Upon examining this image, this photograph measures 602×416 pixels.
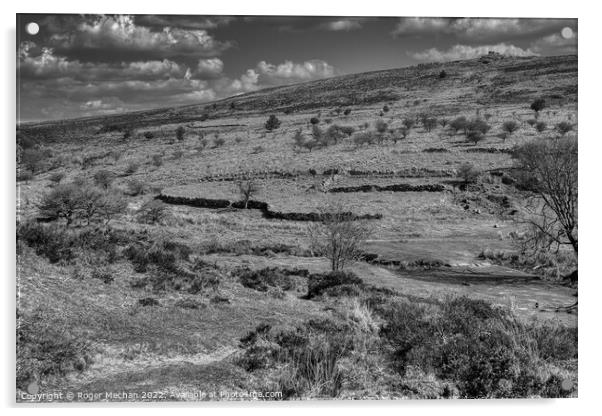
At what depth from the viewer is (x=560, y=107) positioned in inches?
1357

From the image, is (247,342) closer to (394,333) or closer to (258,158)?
(394,333)

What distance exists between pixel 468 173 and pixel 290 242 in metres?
11.0

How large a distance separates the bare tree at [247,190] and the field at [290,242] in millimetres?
311

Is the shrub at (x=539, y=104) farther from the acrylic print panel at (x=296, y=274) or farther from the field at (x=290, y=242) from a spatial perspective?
the acrylic print panel at (x=296, y=274)

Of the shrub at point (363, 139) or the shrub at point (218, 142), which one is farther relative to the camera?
the shrub at point (218, 142)

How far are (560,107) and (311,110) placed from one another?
53.0ft

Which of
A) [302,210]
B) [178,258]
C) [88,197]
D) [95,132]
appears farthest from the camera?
[95,132]

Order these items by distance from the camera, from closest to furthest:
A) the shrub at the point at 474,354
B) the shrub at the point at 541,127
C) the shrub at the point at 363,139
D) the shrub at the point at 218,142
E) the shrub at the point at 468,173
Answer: the shrub at the point at 474,354 < the shrub at the point at 468,173 < the shrub at the point at 541,127 < the shrub at the point at 363,139 < the shrub at the point at 218,142

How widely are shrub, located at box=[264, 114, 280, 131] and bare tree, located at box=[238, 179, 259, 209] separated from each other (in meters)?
10.2

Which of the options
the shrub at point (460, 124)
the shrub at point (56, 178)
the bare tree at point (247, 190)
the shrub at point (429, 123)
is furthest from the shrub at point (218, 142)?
the shrub at point (460, 124)

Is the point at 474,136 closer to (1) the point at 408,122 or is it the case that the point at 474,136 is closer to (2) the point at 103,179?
Result: (1) the point at 408,122

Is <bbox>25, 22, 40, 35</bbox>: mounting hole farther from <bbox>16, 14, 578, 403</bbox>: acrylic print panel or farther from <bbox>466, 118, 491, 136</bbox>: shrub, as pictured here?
<bbox>466, 118, 491, 136</bbox>: shrub

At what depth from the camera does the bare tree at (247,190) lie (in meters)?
22.9

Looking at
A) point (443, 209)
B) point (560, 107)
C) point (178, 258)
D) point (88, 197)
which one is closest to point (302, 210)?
point (443, 209)
